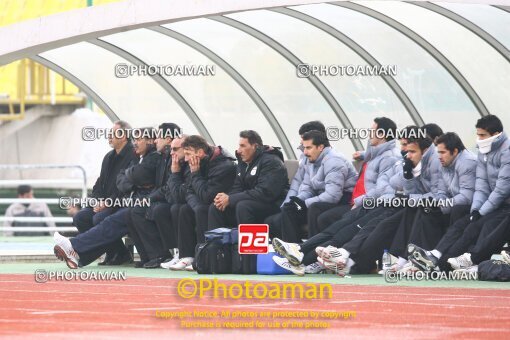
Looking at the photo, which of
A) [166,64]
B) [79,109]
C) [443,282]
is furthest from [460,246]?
[79,109]

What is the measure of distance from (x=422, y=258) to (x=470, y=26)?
3527 mm

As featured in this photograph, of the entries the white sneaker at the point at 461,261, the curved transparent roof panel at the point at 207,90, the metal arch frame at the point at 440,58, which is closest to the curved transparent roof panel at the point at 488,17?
the metal arch frame at the point at 440,58

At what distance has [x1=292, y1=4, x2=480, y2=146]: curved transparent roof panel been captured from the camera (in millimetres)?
15867

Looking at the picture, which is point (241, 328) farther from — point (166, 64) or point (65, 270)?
point (166, 64)

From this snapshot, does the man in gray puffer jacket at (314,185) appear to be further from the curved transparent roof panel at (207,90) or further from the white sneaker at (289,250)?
the curved transparent roof panel at (207,90)

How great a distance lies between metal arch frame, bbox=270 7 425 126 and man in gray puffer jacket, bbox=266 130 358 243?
2.05 m

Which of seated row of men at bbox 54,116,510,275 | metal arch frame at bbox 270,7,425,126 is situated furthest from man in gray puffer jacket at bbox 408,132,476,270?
metal arch frame at bbox 270,7,425,126

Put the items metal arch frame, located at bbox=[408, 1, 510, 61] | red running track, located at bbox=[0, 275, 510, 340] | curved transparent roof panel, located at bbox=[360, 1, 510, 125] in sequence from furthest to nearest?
1. curved transparent roof panel, located at bbox=[360, 1, 510, 125]
2. metal arch frame, located at bbox=[408, 1, 510, 61]
3. red running track, located at bbox=[0, 275, 510, 340]

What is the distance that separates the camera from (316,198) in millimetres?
14047

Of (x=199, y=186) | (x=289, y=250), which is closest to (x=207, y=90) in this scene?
(x=199, y=186)

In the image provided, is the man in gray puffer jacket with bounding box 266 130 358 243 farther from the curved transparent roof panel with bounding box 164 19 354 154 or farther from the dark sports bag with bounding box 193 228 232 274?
the curved transparent roof panel with bounding box 164 19 354 154

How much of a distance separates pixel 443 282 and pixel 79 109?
90.8 ft

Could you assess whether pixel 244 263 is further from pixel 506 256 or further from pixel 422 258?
pixel 506 256

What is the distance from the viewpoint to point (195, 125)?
60.9 ft
